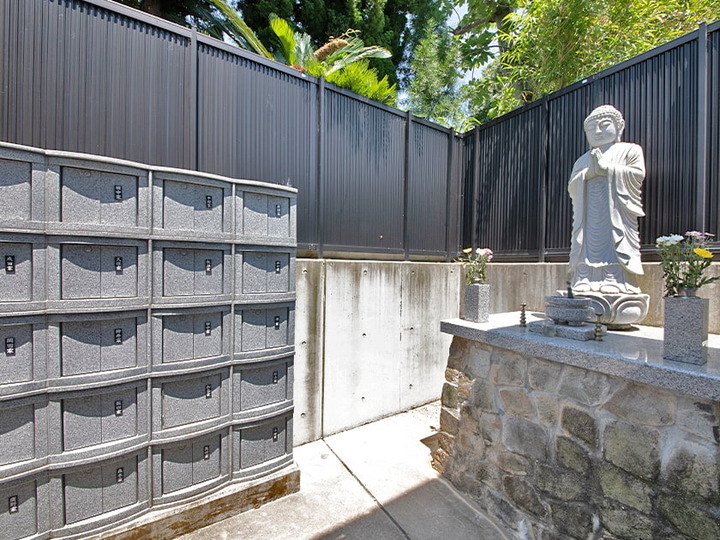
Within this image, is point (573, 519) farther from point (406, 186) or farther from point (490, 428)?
point (406, 186)

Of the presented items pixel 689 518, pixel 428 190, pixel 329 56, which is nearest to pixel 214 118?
pixel 428 190

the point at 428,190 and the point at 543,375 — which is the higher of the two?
the point at 428,190

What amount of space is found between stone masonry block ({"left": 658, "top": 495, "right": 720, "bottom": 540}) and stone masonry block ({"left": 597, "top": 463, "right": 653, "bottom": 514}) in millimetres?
66

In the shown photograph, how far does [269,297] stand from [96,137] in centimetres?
186

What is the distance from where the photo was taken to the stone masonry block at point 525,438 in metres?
2.29

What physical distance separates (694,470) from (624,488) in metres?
0.37

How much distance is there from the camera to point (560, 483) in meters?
2.16

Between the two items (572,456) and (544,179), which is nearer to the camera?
(572,456)

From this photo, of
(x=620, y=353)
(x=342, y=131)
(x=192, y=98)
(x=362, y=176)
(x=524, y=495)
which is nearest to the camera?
(x=620, y=353)

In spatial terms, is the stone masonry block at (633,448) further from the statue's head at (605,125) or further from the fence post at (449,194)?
the fence post at (449,194)

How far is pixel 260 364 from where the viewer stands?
264 centimetres

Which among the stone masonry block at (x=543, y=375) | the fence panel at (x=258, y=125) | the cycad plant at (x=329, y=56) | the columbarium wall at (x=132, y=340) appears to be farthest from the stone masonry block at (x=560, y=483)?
the cycad plant at (x=329, y=56)

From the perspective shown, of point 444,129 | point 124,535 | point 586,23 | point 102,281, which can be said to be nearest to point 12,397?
point 102,281

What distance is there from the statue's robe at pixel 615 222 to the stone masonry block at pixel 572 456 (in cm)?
142
